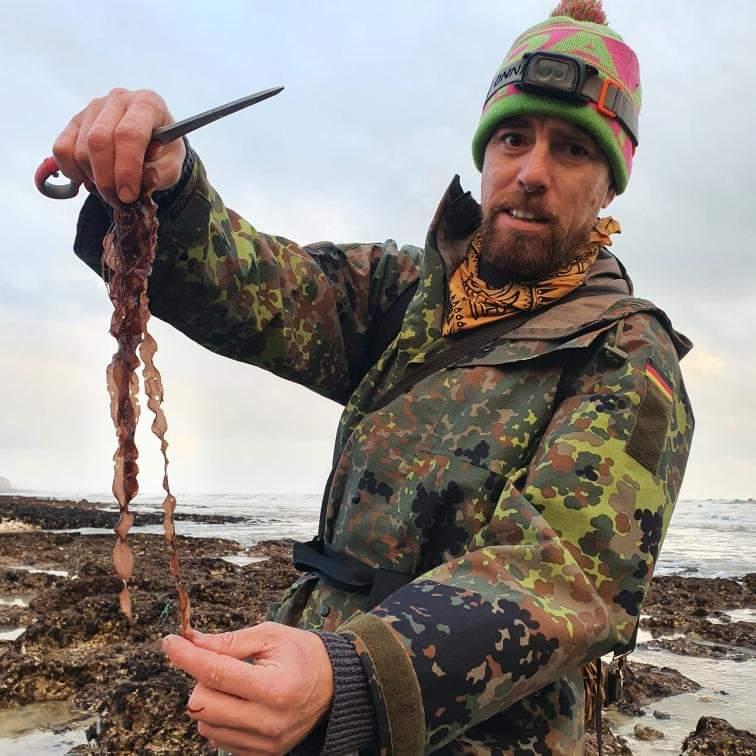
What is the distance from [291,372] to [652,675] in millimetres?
6636

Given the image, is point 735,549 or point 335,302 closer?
point 335,302

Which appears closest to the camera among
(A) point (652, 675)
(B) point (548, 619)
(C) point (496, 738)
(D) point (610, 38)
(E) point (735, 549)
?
(B) point (548, 619)

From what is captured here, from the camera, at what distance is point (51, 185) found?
6.54 feet

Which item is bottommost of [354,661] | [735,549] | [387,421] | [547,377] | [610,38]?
[735,549]

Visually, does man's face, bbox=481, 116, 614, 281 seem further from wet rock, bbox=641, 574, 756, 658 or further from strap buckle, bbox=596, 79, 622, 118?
wet rock, bbox=641, 574, 756, 658

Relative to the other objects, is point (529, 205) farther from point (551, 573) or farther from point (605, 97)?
point (551, 573)

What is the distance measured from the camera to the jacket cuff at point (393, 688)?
145 cm

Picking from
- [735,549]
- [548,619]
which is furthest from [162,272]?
[735,549]

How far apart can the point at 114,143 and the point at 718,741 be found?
554cm

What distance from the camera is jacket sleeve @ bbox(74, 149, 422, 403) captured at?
7.68 ft

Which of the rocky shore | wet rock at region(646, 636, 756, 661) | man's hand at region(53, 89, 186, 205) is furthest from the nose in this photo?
wet rock at region(646, 636, 756, 661)

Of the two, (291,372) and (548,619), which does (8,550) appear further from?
(548,619)

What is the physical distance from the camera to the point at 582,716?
2.09m

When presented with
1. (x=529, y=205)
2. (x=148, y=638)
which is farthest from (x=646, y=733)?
(x=529, y=205)
